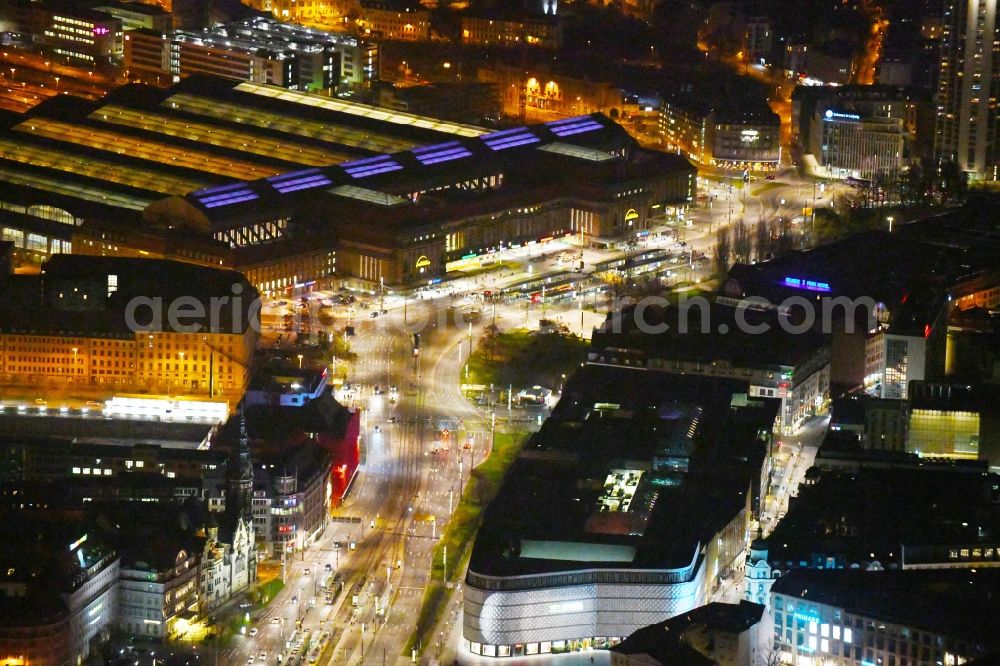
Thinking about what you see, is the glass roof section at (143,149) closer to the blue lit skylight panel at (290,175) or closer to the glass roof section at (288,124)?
the blue lit skylight panel at (290,175)

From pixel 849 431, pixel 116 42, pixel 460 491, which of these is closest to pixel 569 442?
pixel 460 491

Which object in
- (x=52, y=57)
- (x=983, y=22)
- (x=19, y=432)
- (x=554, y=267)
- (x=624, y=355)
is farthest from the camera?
(x=52, y=57)

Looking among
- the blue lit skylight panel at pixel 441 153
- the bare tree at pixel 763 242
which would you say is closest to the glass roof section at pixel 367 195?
the blue lit skylight panel at pixel 441 153

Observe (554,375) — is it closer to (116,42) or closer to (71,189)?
(71,189)

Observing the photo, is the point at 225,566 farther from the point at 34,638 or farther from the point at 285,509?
the point at 34,638

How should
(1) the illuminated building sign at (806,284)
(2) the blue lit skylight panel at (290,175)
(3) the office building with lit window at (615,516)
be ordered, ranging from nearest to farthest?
1. (3) the office building with lit window at (615,516)
2. (1) the illuminated building sign at (806,284)
3. (2) the blue lit skylight panel at (290,175)

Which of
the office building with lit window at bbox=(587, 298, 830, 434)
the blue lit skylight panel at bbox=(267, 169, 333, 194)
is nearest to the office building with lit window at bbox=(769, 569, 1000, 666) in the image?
the office building with lit window at bbox=(587, 298, 830, 434)

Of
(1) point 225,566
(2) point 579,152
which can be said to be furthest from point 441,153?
(1) point 225,566
